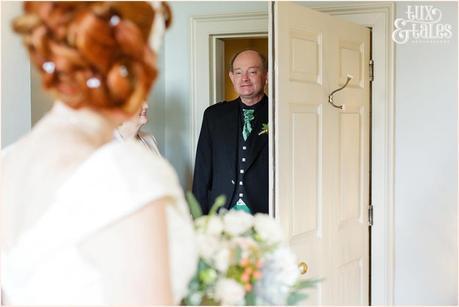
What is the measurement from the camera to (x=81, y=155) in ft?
3.03

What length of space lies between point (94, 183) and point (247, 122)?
1.09m

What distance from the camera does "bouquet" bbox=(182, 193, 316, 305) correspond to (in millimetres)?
1025

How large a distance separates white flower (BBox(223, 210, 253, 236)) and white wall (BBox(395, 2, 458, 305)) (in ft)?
3.97

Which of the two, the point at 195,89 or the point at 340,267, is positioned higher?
the point at 195,89

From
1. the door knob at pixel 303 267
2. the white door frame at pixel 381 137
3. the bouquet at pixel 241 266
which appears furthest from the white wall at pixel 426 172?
the bouquet at pixel 241 266

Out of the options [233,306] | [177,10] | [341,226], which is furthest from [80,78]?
[341,226]


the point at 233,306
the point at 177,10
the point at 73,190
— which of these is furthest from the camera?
the point at 177,10

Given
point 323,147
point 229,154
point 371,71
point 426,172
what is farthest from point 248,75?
point 426,172

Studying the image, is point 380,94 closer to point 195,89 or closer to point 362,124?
point 362,124

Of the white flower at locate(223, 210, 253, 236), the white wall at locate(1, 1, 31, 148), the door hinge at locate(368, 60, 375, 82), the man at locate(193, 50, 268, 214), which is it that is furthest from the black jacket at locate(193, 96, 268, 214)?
the white flower at locate(223, 210, 253, 236)

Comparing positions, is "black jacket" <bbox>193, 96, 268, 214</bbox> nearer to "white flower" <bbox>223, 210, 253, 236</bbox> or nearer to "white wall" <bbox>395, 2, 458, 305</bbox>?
"white wall" <bbox>395, 2, 458, 305</bbox>

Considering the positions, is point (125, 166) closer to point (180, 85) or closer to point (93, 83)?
point (93, 83)

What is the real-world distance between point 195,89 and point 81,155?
1101 mm

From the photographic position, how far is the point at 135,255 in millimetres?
890
